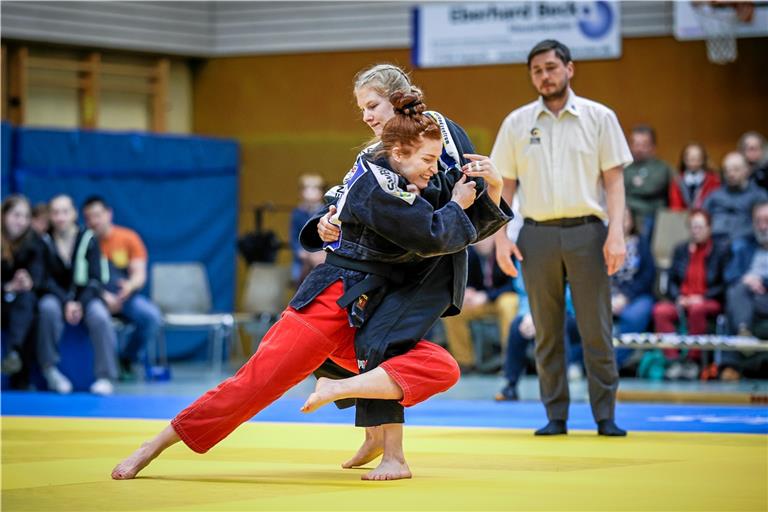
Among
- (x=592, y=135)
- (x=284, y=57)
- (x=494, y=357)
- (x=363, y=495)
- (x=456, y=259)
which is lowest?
(x=494, y=357)

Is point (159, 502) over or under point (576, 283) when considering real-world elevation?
under

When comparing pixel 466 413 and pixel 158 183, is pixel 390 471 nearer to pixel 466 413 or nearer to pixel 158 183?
pixel 466 413

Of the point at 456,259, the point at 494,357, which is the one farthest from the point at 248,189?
the point at 456,259

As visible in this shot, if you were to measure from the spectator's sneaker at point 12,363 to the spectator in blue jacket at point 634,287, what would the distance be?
15.3 feet

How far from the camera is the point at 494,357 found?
11.0 metres

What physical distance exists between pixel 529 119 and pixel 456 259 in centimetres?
179

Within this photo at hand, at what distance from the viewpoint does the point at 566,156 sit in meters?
5.53

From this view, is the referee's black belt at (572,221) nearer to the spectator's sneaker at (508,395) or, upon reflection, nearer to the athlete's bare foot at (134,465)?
the athlete's bare foot at (134,465)

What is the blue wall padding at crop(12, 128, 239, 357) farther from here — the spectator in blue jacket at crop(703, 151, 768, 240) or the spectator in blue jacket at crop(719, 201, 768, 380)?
the spectator in blue jacket at crop(719, 201, 768, 380)

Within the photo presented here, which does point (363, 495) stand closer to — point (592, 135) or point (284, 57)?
point (592, 135)

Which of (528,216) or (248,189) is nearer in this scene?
(528,216)

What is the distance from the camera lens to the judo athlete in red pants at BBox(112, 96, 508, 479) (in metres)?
3.71

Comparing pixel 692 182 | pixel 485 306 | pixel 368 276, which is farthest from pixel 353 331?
pixel 692 182

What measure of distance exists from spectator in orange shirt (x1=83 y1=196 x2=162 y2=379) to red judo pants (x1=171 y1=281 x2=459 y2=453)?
256 inches
